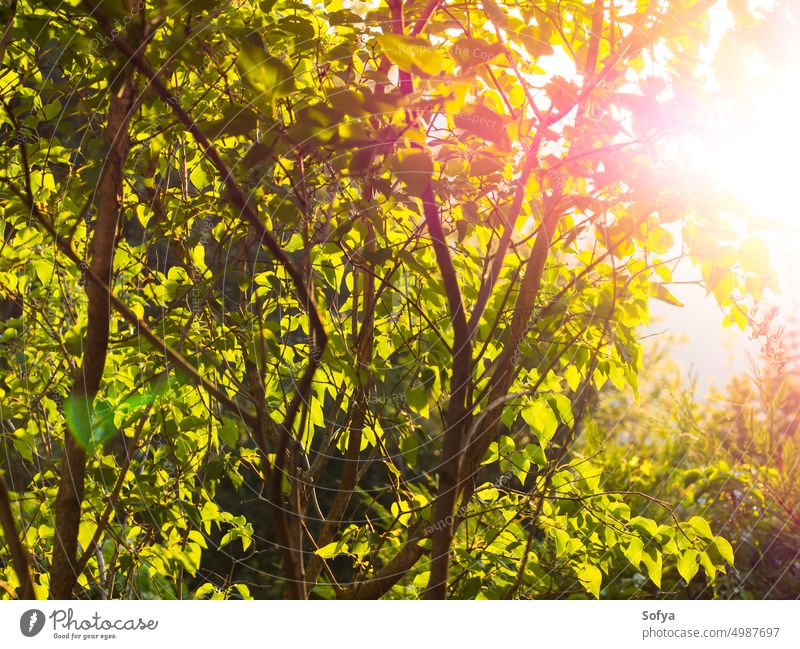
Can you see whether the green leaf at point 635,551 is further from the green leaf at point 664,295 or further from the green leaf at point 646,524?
the green leaf at point 664,295

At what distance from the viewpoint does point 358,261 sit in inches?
49.1

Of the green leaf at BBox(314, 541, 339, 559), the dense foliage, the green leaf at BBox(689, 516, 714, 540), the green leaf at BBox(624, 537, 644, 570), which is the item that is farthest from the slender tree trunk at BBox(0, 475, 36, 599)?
the green leaf at BBox(689, 516, 714, 540)

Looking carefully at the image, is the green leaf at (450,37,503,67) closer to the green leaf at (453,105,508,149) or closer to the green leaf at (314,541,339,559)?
the green leaf at (453,105,508,149)

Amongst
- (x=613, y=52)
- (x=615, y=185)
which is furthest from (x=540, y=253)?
(x=613, y=52)

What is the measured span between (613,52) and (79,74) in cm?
90

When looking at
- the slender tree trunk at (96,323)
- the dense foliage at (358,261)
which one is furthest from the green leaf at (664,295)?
the slender tree trunk at (96,323)

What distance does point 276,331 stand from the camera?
54.7 inches

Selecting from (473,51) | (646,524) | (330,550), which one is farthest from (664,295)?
(330,550)
